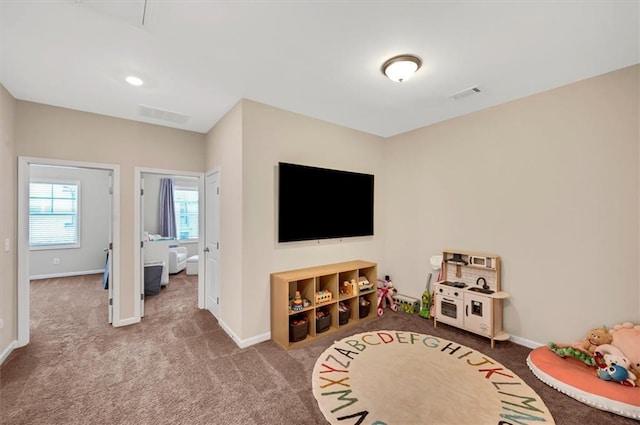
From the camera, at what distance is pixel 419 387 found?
7.47 ft

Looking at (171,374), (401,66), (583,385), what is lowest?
(171,374)

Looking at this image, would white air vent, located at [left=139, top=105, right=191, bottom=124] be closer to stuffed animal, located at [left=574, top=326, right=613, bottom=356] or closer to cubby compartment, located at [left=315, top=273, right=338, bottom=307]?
cubby compartment, located at [left=315, top=273, right=338, bottom=307]

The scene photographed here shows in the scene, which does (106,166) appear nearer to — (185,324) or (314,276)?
(185,324)

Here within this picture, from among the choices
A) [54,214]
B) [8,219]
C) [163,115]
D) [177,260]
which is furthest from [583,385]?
[54,214]

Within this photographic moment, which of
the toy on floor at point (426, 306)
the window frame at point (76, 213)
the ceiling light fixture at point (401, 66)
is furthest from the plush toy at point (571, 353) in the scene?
the window frame at point (76, 213)

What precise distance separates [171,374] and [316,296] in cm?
161

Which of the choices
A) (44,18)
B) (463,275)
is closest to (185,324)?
(44,18)

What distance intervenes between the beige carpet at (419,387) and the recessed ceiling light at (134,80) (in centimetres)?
324

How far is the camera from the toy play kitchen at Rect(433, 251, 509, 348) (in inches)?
119

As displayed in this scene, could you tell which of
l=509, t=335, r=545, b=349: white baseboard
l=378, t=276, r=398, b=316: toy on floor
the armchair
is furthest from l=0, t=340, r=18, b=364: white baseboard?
l=509, t=335, r=545, b=349: white baseboard

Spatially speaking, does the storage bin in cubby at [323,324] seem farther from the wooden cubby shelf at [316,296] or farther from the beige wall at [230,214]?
the beige wall at [230,214]

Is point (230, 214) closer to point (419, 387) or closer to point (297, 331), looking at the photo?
point (297, 331)

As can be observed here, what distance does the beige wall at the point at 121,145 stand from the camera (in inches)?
123

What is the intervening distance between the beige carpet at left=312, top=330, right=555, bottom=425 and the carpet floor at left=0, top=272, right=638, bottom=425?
130 millimetres
